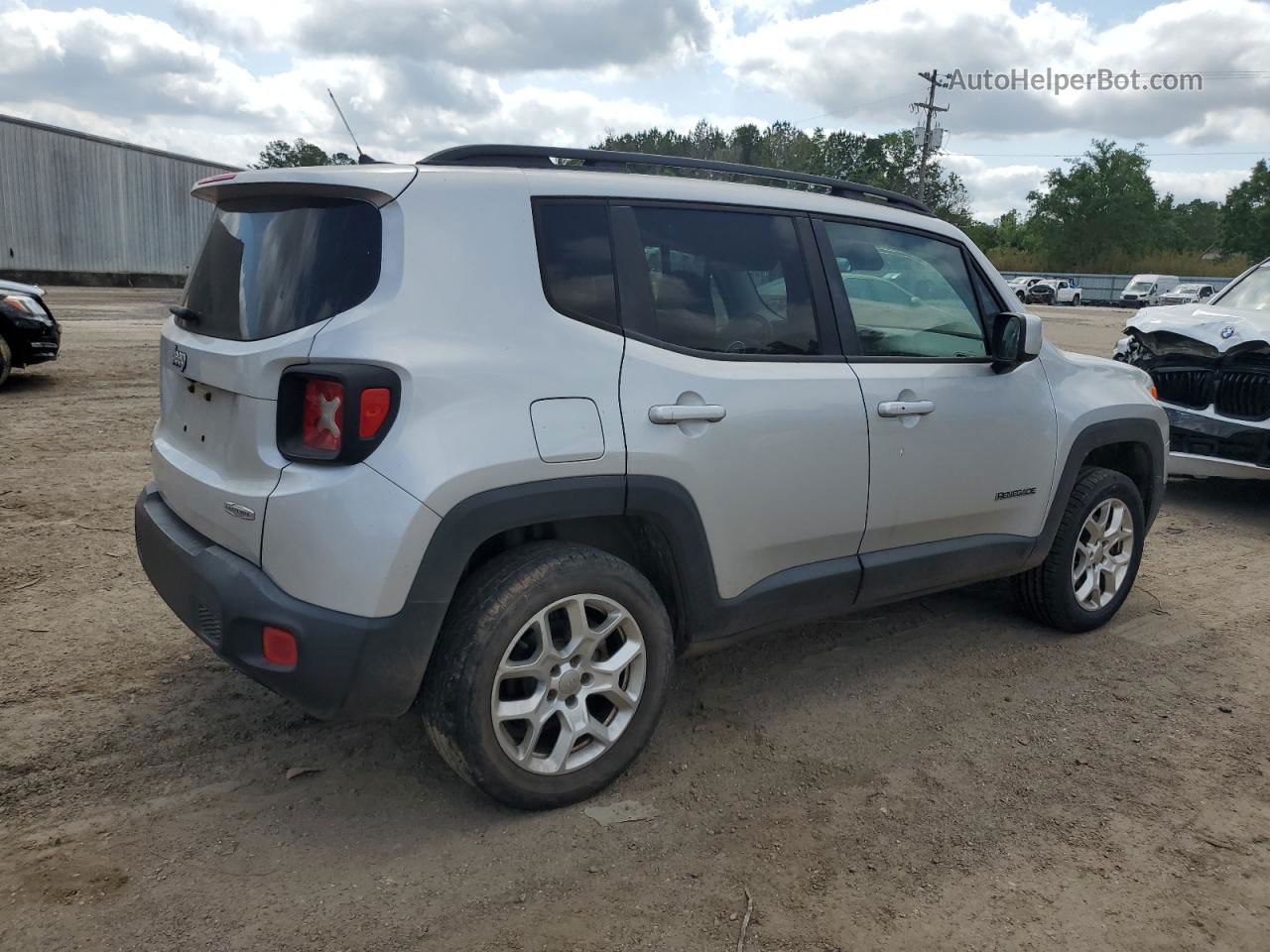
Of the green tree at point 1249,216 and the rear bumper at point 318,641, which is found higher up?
Answer: the green tree at point 1249,216

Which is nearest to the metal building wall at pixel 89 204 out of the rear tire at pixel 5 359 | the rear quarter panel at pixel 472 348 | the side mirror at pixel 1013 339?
the rear tire at pixel 5 359

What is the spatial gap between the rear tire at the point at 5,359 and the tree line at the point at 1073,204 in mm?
58267

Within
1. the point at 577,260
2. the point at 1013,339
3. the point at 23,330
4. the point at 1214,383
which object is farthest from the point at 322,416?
the point at 23,330

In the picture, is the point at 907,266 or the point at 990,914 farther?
the point at 907,266

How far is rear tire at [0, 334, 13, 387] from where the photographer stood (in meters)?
9.45

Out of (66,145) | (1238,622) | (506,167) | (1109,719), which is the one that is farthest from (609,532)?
(66,145)

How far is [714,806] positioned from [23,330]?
936 cm

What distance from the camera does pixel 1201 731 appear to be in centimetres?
374

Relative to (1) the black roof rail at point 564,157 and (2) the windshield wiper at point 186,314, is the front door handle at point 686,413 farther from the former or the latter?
(2) the windshield wiper at point 186,314

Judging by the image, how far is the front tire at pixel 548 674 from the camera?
9.12 feet

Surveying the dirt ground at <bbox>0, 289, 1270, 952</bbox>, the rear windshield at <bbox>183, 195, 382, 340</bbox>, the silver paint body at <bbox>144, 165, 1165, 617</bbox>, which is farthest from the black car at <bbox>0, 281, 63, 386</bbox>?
the rear windshield at <bbox>183, 195, 382, 340</bbox>

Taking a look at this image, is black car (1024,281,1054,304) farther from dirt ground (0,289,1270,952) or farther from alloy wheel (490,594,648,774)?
alloy wheel (490,594,648,774)

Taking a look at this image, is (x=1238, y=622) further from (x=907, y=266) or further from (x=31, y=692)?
(x=31, y=692)

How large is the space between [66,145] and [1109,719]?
1238 inches
